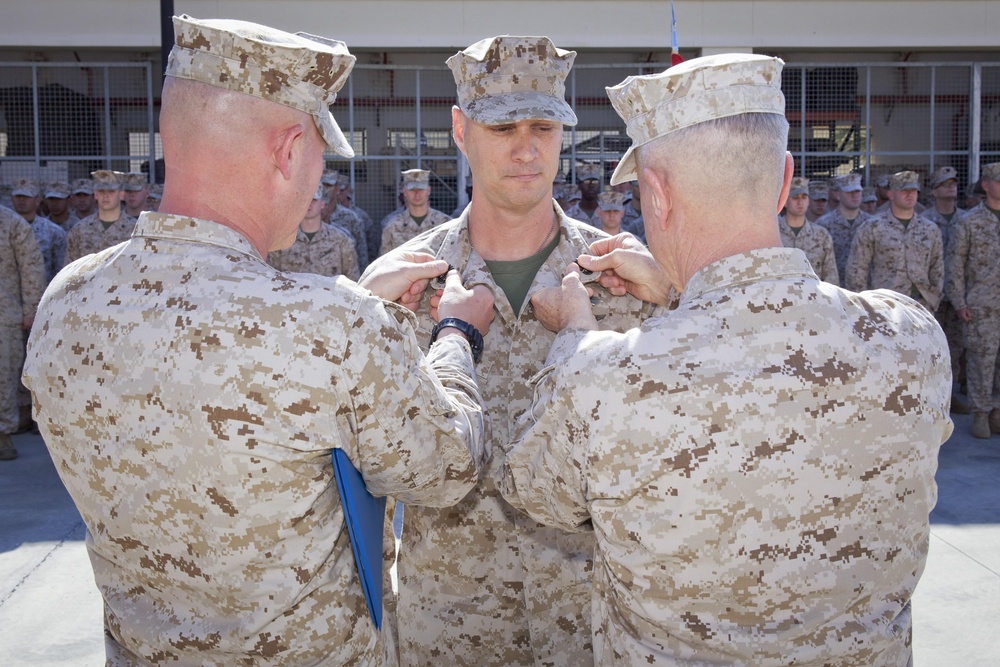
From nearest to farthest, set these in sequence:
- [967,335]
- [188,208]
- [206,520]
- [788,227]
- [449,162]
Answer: [206,520], [188,208], [967,335], [788,227], [449,162]

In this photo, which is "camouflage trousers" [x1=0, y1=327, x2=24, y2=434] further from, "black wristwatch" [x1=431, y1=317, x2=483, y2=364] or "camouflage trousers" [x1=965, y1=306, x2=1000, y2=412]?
"camouflage trousers" [x1=965, y1=306, x2=1000, y2=412]

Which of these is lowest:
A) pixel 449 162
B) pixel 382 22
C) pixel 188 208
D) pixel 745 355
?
pixel 745 355

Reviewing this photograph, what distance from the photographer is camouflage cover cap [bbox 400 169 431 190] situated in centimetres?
1055

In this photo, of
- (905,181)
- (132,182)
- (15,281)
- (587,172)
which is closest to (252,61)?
(15,281)

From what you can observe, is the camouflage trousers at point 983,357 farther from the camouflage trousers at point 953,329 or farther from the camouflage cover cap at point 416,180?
the camouflage cover cap at point 416,180

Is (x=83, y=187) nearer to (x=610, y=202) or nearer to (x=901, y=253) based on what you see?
(x=610, y=202)

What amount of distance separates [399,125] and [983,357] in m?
7.86

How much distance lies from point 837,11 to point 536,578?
12991 mm

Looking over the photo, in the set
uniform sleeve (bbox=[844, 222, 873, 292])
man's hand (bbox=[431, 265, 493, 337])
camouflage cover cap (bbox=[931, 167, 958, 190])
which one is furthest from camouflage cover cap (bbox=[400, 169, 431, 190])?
man's hand (bbox=[431, 265, 493, 337])

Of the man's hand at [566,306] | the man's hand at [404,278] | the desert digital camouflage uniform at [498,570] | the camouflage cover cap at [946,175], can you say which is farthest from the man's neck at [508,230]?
the camouflage cover cap at [946,175]

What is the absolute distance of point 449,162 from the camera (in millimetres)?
12586

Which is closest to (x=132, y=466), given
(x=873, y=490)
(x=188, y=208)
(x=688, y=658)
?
(x=188, y=208)

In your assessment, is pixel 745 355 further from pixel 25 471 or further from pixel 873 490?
pixel 25 471

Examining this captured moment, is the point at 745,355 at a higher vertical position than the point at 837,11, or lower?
lower
